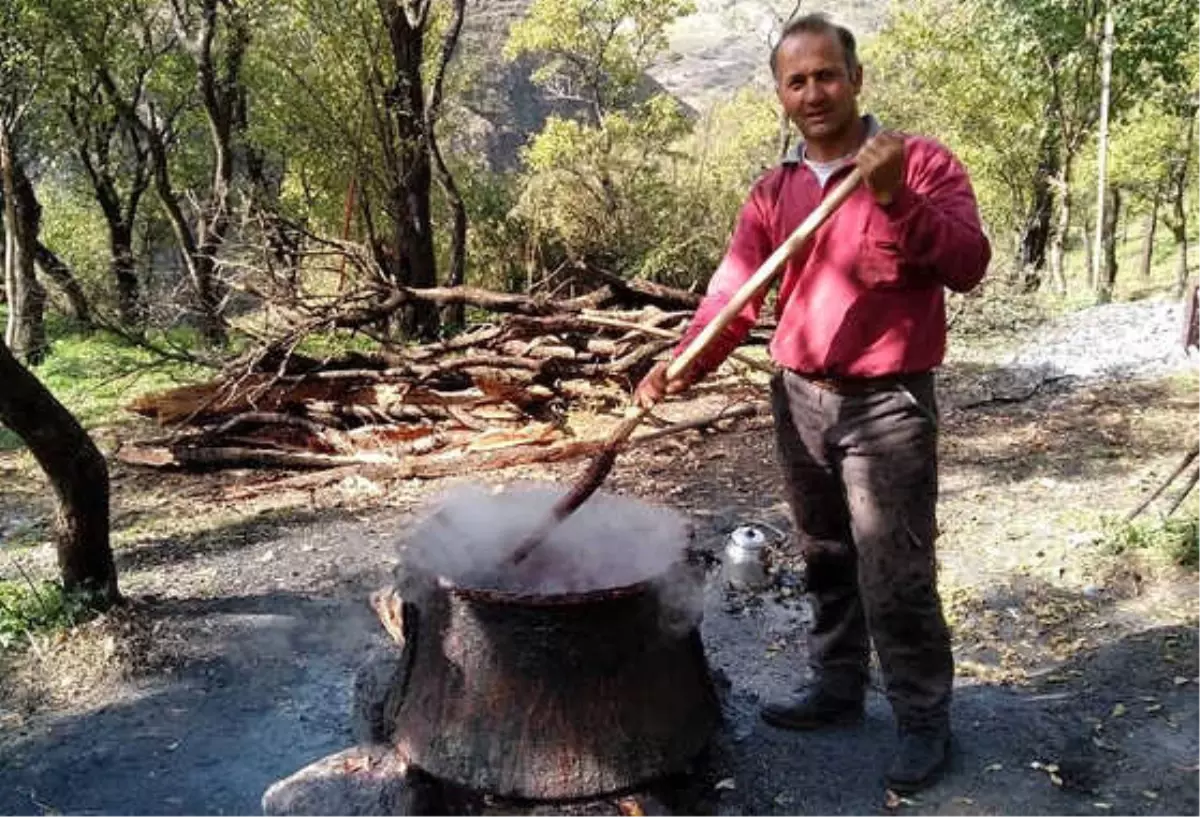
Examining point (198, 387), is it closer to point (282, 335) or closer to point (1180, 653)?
point (282, 335)

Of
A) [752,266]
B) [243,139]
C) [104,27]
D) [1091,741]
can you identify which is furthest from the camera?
[243,139]

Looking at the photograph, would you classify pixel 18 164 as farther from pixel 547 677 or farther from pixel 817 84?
pixel 817 84

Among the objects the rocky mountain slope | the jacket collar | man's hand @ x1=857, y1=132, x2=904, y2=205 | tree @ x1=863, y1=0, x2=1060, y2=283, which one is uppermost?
the rocky mountain slope

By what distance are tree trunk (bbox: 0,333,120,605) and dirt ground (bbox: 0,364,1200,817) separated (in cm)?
25

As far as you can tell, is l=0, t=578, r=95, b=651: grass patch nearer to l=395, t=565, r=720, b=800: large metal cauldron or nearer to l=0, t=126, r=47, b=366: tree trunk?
l=395, t=565, r=720, b=800: large metal cauldron

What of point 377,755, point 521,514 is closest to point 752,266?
point 521,514

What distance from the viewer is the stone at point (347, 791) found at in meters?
2.67

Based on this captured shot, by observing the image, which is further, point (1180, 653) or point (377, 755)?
point (1180, 653)

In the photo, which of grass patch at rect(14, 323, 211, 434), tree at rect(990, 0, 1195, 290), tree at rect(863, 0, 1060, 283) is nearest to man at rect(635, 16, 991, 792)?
grass patch at rect(14, 323, 211, 434)

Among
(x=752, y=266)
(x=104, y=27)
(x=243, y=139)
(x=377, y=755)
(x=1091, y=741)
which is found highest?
(x=104, y=27)

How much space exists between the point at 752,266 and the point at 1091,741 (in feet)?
6.17

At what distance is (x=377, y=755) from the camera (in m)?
2.83

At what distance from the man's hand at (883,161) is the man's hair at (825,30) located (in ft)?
1.22

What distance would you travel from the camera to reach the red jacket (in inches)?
90.0
